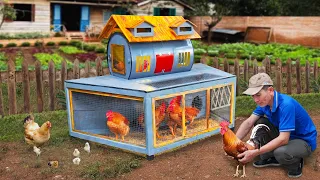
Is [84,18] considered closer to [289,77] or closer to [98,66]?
[98,66]

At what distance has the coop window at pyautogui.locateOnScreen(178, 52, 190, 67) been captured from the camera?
6.54m

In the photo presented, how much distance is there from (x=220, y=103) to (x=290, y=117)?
2.04m

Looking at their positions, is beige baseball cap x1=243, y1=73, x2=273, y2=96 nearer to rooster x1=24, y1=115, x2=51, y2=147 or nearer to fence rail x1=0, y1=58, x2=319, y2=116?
rooster x1=24, y1=115, x2=51, y2=147

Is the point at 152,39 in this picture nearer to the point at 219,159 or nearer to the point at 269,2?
the point at 219,159

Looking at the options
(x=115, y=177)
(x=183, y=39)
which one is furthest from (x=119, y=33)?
(x=115, y=177)

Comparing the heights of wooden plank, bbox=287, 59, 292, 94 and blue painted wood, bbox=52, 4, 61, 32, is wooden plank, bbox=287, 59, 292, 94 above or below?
below

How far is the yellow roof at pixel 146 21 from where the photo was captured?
19.2 feet

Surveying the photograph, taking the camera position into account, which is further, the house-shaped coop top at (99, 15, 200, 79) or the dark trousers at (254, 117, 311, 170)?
the house-shaped coop top at (99, 15, 200, 79)

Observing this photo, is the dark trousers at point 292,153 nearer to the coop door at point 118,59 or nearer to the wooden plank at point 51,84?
the coop door at point 118,59

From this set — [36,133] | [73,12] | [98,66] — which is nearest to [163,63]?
[36,133]

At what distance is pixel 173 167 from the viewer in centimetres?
524

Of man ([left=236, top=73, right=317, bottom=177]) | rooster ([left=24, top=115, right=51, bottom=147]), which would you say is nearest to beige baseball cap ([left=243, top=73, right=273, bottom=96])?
man ([left=236, top=73, right=317, bottom=177])

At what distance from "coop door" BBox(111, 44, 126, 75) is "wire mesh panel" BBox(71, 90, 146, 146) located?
0.49 meters

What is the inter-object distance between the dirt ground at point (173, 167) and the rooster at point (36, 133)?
0.83ft
